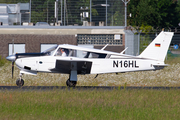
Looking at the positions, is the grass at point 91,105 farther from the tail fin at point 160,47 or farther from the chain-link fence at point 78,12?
the chain-link fence at point 78,12

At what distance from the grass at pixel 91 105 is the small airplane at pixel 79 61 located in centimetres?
289

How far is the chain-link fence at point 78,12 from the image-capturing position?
32281 millimetres

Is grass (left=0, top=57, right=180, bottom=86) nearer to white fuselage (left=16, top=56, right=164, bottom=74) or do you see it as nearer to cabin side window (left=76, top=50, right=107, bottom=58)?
white fuselage (left=16, top=56, right=164, bottom=74)

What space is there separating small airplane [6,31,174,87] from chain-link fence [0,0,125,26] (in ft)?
59.5

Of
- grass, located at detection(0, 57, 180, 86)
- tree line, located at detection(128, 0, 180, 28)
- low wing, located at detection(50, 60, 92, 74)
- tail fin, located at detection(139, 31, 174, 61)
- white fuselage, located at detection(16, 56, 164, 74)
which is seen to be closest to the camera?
low wing, located at detection(50, 60, 92, 74)

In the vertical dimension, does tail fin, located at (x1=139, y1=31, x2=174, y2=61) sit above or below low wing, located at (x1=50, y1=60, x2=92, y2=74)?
above

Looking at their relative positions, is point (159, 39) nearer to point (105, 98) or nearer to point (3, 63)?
point (105, 98)

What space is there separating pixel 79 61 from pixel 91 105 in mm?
4997

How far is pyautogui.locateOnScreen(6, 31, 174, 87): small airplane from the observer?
1404 centimetres

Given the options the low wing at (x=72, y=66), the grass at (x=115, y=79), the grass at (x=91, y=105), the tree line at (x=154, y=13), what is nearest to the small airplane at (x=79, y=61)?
the low wing at (x=72, y=66)

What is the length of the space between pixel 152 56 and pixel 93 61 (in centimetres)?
274

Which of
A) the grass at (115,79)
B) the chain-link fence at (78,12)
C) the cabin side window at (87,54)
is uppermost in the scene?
the chain-link fence at (78,12)

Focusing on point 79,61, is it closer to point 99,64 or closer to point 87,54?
point 87,54

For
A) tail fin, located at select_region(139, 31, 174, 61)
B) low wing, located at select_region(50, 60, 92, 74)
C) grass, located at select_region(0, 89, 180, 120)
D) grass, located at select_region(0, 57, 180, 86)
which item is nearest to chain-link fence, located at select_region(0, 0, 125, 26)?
grass, located at select_region(0, 57, 180, 86)
